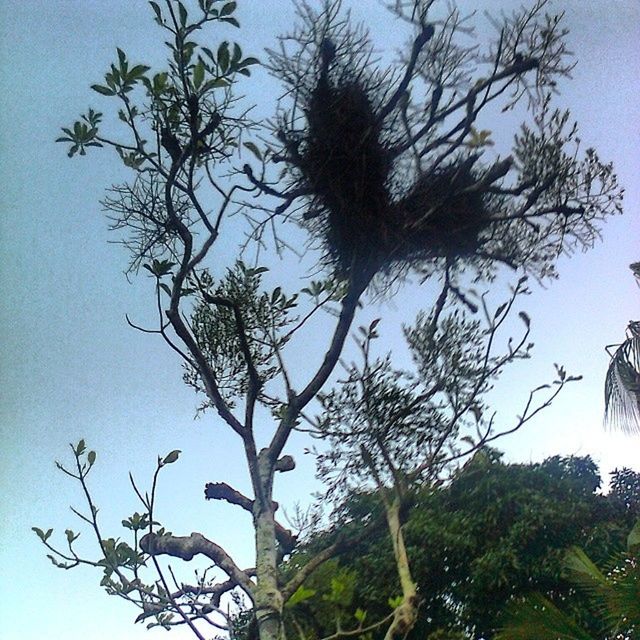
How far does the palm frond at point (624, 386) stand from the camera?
10.3 feet

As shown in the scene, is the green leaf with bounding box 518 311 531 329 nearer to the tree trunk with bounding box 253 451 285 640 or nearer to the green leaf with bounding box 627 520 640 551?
the green leaf with bounding box 627 520 640 551

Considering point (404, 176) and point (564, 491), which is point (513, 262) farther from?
point (564, 491)

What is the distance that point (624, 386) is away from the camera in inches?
128

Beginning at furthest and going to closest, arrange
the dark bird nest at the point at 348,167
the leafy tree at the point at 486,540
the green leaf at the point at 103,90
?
1. the leafy tree at the point at 486,540
2. the dark bird nest at the point at 348,167
3. the green leaf at the point at 103,90

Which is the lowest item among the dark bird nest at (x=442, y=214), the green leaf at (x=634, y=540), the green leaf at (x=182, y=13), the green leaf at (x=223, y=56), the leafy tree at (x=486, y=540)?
the green leaf at (x=634, y=540)

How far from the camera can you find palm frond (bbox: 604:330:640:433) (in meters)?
3.15

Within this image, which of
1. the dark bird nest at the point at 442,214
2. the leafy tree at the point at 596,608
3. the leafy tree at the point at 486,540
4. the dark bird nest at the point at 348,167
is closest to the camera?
the leafy tree at the point at 596,608

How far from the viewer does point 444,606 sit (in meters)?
3.00

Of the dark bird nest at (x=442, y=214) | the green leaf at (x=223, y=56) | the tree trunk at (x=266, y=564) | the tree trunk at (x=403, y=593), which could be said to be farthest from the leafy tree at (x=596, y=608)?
the green leaf at (x=223, y=56)

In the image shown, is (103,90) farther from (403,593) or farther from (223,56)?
(403,593)

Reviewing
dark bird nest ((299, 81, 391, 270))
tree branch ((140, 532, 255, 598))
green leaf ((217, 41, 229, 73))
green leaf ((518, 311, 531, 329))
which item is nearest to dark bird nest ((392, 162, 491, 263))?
dark bird nest ((299, 81, 391, 270))

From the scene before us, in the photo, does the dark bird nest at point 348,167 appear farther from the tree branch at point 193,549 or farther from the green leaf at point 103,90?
the tree branch at point 193,549

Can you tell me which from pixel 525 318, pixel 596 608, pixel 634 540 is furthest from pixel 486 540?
pixel 525 318

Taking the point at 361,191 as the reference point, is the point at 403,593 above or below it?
below
